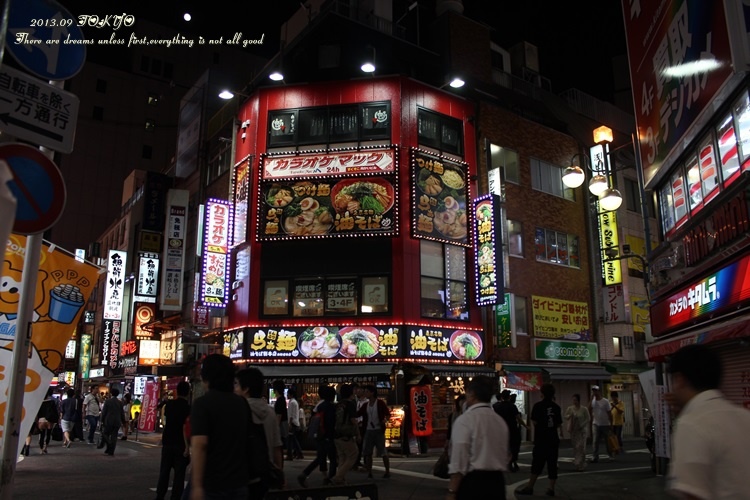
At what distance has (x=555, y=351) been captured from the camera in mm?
23688

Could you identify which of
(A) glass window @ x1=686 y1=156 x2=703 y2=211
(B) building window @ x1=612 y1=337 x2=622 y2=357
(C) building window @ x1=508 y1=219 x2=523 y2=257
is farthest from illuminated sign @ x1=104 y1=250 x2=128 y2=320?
(A) glass window @ x1=686 y1=156 x2=703 y2=211

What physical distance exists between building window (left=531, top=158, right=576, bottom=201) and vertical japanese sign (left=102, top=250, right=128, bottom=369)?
23122 millimetres

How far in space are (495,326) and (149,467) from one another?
12.6 m

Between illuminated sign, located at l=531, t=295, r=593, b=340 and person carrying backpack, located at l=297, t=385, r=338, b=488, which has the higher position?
illuminated sign, located at l=531, t=295, r=593, b=340

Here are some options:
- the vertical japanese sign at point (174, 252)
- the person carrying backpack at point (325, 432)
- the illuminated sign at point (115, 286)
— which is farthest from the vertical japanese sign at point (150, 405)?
the person carrying backpack at point (325, 432)

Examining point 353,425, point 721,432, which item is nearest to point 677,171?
point 353,425

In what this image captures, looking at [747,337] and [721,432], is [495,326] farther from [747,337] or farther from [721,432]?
[721,432]

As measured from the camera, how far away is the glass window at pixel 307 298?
20.8 meters

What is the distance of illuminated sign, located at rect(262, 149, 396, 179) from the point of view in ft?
69.3

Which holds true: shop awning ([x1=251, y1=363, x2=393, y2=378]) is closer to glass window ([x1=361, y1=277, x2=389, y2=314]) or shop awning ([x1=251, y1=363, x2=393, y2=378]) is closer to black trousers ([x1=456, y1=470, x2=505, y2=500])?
glass window ([x1=361, y1=277, x2=389, y2=314])

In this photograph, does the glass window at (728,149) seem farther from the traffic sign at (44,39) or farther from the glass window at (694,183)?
the traffic sign at (44,39)

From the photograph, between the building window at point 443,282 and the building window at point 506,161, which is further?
the building window at point 506,161

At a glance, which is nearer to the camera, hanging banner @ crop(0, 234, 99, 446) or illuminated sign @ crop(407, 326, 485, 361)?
hanging banner @ crop(0, 234, 99, 446)

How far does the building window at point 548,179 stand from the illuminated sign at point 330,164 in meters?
Result: 7.27
